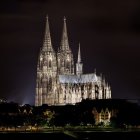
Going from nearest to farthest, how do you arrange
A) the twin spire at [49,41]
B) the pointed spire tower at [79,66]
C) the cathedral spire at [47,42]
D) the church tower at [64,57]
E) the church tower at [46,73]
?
the church tower at [46,73] < the cathedral spire at [47,42] < the twin spire at [49,41] < the church tower at [64,57] < the pointed spire tower at [79,66]

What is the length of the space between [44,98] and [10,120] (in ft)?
119

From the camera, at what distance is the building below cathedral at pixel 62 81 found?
465ft

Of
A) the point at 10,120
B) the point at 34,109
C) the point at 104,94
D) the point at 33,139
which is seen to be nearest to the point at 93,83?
the point at 104,94

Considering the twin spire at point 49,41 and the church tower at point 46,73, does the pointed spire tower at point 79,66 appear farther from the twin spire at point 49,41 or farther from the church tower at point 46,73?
the church tower at point 46,73

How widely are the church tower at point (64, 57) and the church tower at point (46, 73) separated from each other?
2.10 m

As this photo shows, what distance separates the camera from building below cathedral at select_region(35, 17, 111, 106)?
465 feet

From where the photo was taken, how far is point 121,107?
118 m

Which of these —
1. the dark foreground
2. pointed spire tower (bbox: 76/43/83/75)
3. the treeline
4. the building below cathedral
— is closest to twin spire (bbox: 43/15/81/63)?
the building below cathedral

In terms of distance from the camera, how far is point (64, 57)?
472 ft

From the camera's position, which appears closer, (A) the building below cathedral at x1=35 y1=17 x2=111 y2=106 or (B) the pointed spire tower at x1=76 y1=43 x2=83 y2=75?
(A) the building below cathedral at x1=35 y1=17 x2=111 y2=106

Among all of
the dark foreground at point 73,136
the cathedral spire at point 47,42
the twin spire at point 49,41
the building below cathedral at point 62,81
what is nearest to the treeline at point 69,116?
the building below cathedral at point 62,81

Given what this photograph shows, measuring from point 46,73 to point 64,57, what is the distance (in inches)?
220

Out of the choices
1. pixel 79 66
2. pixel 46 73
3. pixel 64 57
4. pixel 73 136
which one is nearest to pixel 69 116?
pixel 46 73

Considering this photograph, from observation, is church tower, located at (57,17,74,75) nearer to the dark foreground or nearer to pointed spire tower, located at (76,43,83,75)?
pointed spire tower, located at (76,43,83,75)
